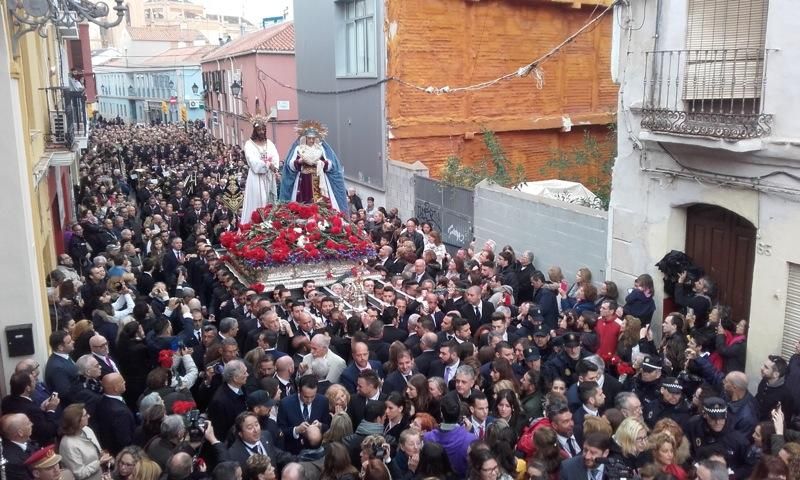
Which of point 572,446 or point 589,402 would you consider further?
point 589,402

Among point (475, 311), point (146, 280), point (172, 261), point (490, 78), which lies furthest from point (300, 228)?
point (490, 78)

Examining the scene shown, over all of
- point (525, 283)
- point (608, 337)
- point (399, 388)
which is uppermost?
point (399, 388)

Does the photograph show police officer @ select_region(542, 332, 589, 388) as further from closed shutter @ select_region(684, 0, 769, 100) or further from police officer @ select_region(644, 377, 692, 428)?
closed shutter @ select_region(684, 0, 769, 100)

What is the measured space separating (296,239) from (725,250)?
5967 millimetres

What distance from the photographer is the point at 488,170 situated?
63.9ft

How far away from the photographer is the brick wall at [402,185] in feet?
57.0

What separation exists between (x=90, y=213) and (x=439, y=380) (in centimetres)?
1119

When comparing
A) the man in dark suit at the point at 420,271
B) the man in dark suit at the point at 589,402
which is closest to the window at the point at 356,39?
the man in dark suit at the point at 420,271

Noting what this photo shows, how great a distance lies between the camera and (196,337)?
8.21 meters

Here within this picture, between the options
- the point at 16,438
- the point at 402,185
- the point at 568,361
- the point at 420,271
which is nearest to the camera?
the point at 16,438

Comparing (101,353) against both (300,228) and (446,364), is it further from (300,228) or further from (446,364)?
(300,228)

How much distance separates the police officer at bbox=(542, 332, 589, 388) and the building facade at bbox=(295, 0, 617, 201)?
38.6 ft

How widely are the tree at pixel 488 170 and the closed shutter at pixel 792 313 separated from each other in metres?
7.47

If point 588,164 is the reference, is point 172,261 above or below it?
below
